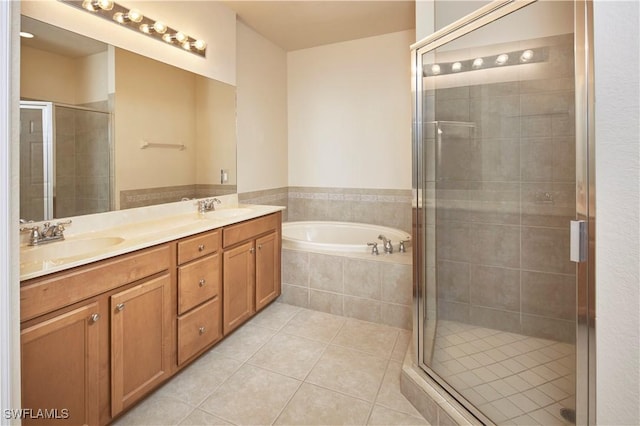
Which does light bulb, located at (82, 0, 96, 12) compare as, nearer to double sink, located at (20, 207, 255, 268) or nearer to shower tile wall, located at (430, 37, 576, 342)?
double sink, located at (20, 207, 255, 268)

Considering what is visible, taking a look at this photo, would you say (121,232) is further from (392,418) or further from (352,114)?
(352,114)

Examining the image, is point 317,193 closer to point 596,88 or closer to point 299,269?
point 299,269

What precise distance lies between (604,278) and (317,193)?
3.13m

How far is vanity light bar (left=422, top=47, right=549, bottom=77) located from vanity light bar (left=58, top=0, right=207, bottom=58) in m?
1.74

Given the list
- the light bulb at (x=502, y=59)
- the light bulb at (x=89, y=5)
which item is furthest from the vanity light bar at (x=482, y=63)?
the light bulb at (x=89, y=5)

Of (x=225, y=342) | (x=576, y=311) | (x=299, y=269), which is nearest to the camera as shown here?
(x=576, y=311)

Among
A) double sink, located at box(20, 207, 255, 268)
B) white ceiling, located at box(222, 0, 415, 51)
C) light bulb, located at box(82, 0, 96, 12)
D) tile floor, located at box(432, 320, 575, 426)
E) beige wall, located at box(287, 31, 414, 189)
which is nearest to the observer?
tile floor, located at box(432, 320, 575, 426)

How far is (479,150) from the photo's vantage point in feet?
6.20

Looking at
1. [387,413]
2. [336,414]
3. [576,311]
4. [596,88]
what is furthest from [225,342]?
[596,88]

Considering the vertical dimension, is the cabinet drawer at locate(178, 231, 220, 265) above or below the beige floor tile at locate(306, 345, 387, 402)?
above

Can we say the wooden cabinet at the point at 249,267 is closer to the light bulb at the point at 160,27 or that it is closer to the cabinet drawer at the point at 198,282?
the cabinet drawer at the point at 198,282

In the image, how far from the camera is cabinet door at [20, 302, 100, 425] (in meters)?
1.18

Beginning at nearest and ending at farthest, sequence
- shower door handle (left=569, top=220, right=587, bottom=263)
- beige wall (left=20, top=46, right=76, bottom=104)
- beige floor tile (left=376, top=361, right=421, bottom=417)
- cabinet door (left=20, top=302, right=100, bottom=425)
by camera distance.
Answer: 1. shower door handle (left=569, top=220, right=587, bottom=263)
2. cabinet door (left=20, top=302, right=100, bottom=425)
3. beige wall (left=20, top=46, right=76, bottom=104)
4. beige floor tile (left=376, top=361, right=421, bottom=417)

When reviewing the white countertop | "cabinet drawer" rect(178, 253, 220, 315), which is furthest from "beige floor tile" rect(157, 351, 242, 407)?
the white countertop
